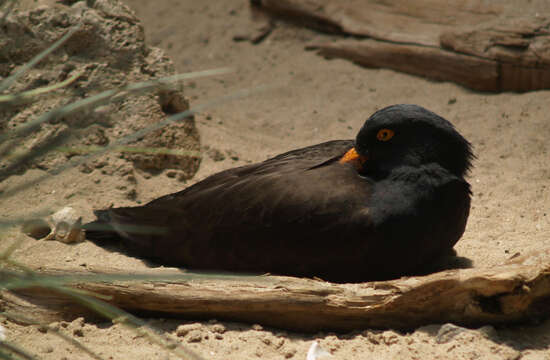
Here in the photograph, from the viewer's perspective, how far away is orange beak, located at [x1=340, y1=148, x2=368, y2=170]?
3260mm

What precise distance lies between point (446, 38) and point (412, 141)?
105 inches

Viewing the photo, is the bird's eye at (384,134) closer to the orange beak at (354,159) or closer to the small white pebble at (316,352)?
the orange beak at (354,159)

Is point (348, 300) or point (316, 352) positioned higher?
point (348, 300)

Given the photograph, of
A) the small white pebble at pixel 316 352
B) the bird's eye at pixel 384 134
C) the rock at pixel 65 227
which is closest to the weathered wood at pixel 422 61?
the bird's eye at pixel 384 134

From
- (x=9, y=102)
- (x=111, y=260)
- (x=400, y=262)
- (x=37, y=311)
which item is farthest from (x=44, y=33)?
(x=400, y=262)

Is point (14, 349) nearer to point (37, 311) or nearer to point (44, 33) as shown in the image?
point (37, 311)

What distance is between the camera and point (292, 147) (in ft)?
16.3

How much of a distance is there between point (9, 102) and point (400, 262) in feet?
6.28

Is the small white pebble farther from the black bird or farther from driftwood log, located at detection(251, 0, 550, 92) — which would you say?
driftwood log, located at detection(251, 0, 550, 92)

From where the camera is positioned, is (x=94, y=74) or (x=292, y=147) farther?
(x=292, y=147)

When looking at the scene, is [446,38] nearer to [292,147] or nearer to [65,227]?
[292,147]

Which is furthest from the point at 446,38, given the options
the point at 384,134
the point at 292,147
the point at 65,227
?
the point at 65,227

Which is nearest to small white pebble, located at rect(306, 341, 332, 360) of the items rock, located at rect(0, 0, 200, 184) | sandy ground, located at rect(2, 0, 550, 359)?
sandy ground, located at rect(2, 0, 550, 359)

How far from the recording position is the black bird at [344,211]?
115 inches
